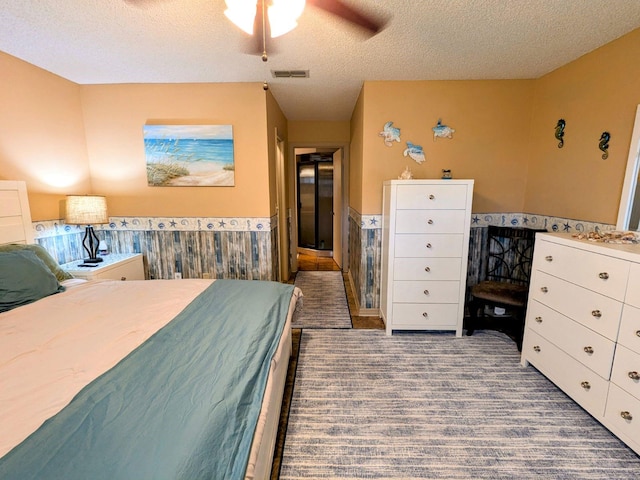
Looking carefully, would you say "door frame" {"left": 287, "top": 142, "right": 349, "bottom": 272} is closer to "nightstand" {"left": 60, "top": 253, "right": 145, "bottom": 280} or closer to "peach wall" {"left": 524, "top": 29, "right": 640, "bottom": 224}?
"nightstand" {"left": 60, "top": 253, "right": 145, "bottom": 280}

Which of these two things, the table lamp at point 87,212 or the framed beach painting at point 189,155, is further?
the framed beach painting at point 189,155

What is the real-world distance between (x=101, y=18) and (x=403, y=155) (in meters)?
2.56

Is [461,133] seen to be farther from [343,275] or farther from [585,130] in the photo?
[343,275]

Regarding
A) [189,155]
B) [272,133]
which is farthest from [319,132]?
[189,155]

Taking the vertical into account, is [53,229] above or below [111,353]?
above

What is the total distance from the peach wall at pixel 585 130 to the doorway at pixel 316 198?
3.82 m

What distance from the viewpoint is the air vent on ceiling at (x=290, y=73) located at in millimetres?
2625

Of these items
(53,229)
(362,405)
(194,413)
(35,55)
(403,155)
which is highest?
(35,55)

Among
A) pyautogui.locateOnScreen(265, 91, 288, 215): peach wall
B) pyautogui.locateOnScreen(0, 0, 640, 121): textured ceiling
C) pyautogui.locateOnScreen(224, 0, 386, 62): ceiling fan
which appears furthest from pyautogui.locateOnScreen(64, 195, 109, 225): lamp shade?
pyautogui.locateOnScreen(224, 0, 386, 62): ceiling fan

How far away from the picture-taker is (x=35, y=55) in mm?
2277

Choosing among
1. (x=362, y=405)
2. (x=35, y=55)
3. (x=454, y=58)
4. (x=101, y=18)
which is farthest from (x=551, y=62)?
(x=35, y=55)

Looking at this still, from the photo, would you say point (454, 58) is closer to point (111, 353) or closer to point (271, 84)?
point (271, 84)

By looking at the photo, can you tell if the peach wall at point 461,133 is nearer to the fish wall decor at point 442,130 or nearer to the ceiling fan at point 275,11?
the fish wall decor at point 442,130

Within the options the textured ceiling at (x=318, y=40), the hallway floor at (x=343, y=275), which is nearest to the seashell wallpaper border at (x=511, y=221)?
the hallway floor at (x=343, y=275)
